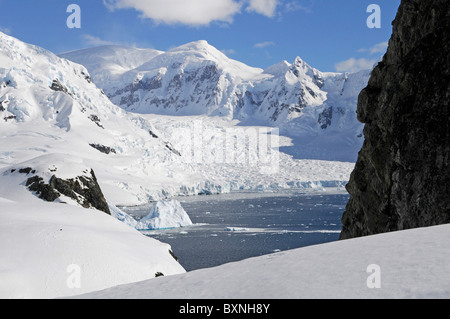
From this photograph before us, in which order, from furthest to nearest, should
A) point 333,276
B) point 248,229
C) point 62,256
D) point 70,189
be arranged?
1. point 248,229
2. point 70,189
3. point 62,256
4. point 333,276

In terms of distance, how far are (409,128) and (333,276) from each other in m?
12.9

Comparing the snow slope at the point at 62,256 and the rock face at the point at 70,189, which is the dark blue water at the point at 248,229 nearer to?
the rock face at the point at 70,189

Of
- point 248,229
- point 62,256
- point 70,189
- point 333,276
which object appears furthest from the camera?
point 248,229

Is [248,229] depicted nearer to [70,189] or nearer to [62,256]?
[70,189]

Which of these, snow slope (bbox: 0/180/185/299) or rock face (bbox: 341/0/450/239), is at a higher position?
rock face (bbox: 341/0/450/239)

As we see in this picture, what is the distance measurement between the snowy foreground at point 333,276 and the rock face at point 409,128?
8.12 m

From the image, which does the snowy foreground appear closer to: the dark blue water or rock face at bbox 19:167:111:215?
rock face at bbox 19:167:111:215

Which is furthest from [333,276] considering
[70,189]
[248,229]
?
[248,229]

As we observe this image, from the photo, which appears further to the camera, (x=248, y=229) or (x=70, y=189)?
(x=248, y=229)

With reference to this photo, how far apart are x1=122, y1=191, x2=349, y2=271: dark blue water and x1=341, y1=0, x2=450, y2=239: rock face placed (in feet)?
73.5

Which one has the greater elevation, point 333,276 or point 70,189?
point 70,189

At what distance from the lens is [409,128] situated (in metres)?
18.2

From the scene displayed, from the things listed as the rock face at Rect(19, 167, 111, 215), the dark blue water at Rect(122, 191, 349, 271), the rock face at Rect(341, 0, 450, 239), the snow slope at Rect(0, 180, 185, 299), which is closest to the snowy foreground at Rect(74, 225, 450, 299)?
the rock face at Rect(341, 0, 450, 239)

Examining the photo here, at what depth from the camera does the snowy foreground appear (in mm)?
6262
